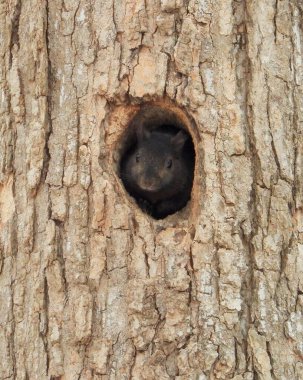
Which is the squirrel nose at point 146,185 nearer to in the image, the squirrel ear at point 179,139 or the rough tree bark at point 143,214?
the squirrel ear at point 179,139

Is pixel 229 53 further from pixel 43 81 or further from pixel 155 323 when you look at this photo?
pixel 155 323

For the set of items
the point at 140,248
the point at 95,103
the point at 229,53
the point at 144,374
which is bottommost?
the point at 144,374

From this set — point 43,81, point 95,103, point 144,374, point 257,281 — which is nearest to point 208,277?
point 257,281

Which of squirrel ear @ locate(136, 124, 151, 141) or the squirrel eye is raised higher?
squirrel ear @ locate(136, 124, 151, 141)

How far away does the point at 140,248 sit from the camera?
3707 mm

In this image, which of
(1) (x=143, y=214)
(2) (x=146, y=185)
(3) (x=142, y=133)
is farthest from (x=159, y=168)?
(1) (x=143, y=214)

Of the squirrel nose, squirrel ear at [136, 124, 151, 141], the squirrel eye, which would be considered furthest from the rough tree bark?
the squirrel eye

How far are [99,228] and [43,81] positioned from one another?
76 cm

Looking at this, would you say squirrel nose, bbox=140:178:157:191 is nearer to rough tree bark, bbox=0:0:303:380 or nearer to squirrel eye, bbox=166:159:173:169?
Result: squirrel eye, bbox=166:159:173:169

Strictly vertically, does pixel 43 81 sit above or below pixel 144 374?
above

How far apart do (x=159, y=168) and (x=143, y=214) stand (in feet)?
3.79

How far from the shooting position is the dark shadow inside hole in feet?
15.9

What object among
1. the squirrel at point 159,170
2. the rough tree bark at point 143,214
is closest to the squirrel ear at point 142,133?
the squirrel at point 159,170

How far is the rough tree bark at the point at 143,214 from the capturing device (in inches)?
141
